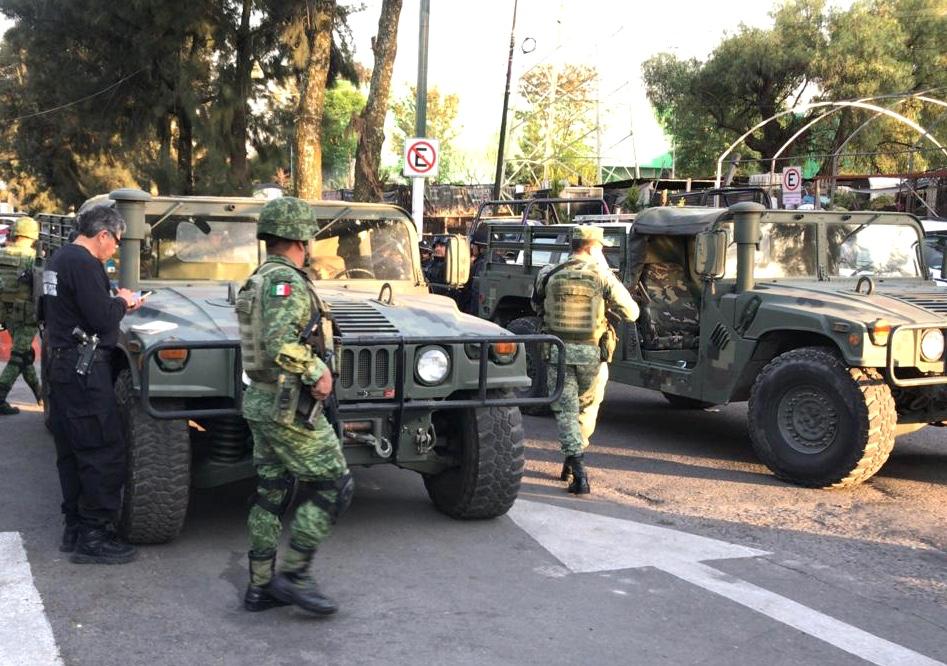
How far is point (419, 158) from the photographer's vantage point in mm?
12461

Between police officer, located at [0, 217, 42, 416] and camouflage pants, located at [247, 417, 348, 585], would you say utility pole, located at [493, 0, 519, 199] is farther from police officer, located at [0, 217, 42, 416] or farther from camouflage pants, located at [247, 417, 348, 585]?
camouflage pants, located at [247, 417, 348, 585]

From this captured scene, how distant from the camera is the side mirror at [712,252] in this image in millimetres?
7637

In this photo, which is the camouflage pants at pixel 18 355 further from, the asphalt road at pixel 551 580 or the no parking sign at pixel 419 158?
the no parking sign at pixel 419 158

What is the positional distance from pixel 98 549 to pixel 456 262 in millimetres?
2892

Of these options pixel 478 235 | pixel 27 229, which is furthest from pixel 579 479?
pixel 478 235

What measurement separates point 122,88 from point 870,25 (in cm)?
2261

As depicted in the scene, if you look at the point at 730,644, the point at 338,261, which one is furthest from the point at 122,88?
the point at 730,644

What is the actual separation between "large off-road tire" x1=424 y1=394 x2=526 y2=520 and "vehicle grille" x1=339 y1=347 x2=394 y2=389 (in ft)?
2.17

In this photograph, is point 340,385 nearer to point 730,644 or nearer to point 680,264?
point 730,644

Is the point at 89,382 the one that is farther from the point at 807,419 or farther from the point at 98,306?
the point at 807,419

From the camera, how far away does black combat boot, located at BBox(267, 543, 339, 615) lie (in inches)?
162

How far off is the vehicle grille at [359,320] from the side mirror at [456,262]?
1.25m

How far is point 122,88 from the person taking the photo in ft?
77.6

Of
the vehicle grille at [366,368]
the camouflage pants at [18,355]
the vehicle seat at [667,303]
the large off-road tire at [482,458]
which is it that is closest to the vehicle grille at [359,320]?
the vehicle grille at [366,368]
